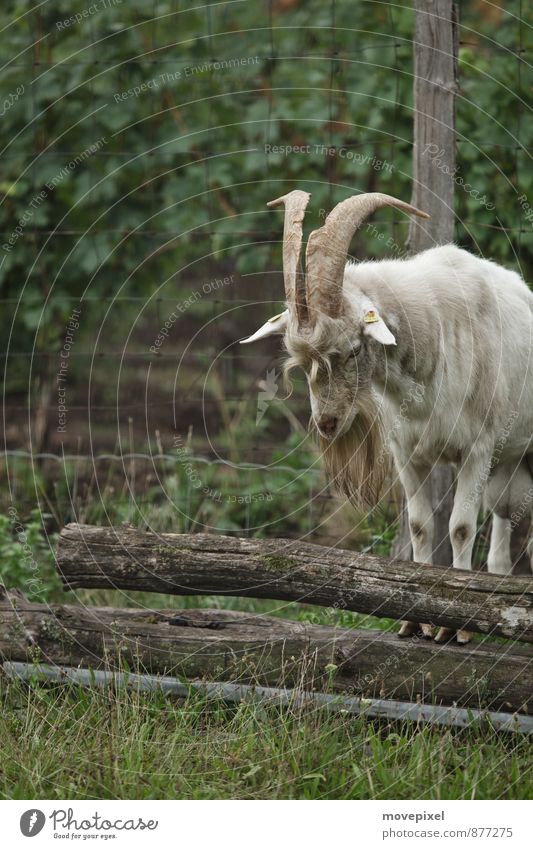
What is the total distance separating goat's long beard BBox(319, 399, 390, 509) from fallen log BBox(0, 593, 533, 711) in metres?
0.81

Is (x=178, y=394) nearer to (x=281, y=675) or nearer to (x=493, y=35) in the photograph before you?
(x=493, y=35)

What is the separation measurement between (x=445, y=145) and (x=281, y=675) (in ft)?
11.6

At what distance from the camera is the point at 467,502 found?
18.6 feet

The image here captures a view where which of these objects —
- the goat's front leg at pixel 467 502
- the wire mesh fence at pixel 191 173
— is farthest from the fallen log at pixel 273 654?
the wire mesh fence at pixel 191 173

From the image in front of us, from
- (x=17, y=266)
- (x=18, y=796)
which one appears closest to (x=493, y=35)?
(x=17, y=266)

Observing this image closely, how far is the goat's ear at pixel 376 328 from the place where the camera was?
4902 millimetres

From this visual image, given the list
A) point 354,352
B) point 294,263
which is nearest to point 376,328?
point 354,352

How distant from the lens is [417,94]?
6.64m

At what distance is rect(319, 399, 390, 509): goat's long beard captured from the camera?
5387 mm
